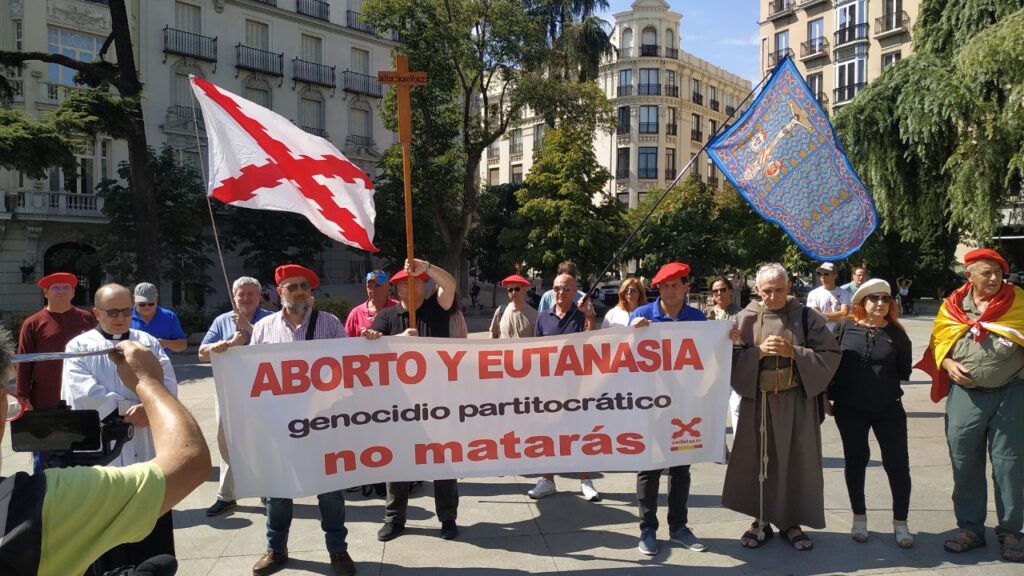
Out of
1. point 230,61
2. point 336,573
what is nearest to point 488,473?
point 336,573

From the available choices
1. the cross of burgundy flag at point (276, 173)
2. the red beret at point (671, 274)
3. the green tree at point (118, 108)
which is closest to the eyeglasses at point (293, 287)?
the cross of burgundy flag at point (276, 173)

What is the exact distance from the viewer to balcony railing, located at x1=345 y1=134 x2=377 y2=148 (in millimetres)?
37906

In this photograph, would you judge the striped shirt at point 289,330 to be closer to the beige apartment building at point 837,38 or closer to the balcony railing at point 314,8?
the balcony railing at point 314,8

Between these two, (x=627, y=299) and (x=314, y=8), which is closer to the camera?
(x=627, y=299)

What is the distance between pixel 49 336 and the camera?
5758 mm

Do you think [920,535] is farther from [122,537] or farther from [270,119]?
[270,119]

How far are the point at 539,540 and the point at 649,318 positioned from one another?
5.63 feet

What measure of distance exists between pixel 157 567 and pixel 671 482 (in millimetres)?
3726

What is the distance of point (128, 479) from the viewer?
1.63 m

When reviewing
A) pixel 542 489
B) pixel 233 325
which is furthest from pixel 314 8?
pixel 542 489

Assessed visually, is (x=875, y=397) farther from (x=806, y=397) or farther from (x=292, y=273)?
(x=292, y=273)

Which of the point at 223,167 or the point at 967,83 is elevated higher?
the point at 967,83

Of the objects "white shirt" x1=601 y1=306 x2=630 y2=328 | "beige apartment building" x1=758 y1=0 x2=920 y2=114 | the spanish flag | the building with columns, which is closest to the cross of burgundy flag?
"white shirt" x1=601 y1=306 x2=630 y2=328

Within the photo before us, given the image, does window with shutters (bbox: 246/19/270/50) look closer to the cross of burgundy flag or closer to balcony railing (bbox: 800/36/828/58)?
balcony railing (bbox: 800/36/828/58)
